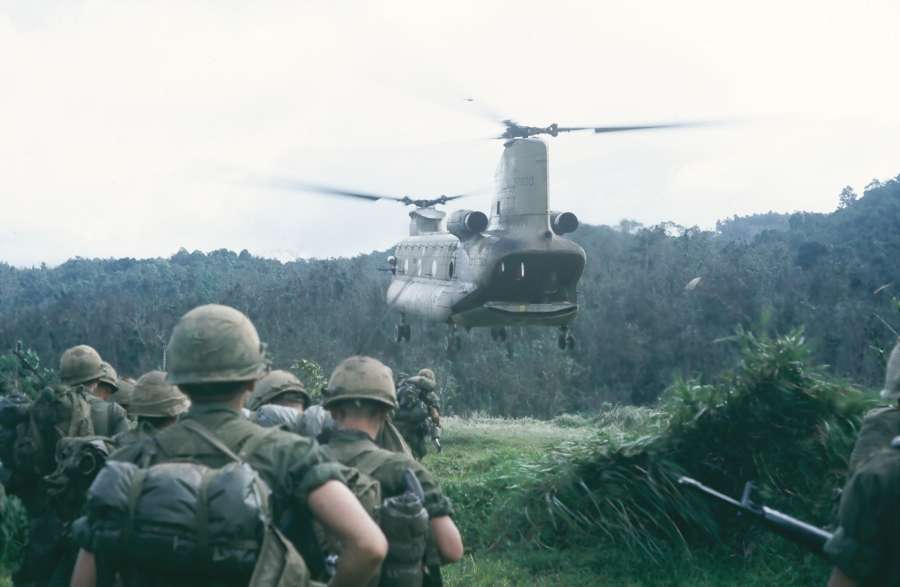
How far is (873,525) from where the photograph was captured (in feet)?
8.80

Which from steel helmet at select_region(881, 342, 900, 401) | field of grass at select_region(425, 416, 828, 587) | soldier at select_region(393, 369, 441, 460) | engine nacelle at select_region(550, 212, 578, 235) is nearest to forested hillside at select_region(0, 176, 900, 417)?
engine nacelle at select_region(550, 212, 578, 235)

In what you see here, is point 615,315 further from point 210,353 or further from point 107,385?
point 210,353

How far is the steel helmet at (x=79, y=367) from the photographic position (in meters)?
6.05

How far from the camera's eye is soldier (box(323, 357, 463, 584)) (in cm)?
349

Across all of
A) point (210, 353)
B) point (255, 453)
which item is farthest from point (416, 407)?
point (255, 453)

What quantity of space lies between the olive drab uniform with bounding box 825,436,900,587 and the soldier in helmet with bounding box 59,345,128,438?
14.8 ft

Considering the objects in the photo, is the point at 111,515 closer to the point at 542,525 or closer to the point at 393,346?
the point at 542,525

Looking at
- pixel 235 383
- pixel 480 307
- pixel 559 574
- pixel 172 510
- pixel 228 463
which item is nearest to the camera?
pixel 172 510

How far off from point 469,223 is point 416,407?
254 inches

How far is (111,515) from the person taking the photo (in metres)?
2.54

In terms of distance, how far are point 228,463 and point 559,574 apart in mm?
5319

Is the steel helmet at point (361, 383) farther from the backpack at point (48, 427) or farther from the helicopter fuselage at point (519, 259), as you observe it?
the helicopter fuselage at point (519, 259)

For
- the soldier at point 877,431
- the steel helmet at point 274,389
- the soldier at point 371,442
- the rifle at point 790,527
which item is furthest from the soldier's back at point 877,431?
the steel helmet at point 274,389

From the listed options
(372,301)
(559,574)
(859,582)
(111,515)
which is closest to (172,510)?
(111,515)
